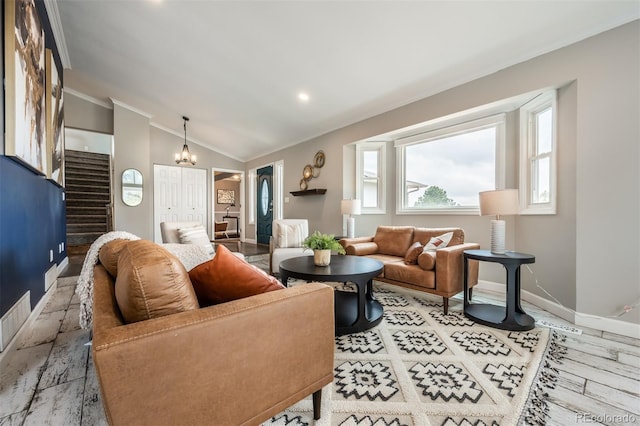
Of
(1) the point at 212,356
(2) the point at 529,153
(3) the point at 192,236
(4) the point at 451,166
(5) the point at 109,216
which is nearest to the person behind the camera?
(1) the point at 212,356

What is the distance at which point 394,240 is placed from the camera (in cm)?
354

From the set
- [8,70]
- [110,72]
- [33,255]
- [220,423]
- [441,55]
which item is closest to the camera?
[220,423]

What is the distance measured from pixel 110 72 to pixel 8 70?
358 centimetres

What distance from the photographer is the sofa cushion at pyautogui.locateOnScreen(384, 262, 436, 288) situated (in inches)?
101

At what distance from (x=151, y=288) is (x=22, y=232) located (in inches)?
91.0

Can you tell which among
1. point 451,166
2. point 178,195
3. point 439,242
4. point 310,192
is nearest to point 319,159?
point 310,192

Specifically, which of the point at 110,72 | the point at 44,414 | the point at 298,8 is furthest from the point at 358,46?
the point at 110,72

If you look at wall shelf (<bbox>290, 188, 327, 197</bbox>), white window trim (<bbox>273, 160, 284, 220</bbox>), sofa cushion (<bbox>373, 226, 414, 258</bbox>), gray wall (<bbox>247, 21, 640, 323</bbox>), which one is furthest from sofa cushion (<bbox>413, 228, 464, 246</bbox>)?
white window trim (<bbox>273, 160, 284, 220</bbox>)

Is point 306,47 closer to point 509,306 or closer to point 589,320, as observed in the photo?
point 509,306

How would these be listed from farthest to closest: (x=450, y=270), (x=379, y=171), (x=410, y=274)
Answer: (x=379, y=171), (x=410, y=274), (x=450, y=270)

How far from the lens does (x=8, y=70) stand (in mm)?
1750

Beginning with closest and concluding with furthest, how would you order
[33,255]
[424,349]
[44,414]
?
1. [44,414]
2. [424,349]
3. [33,255]

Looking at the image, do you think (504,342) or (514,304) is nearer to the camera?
(504,342)

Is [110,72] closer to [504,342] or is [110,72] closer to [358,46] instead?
[358,46]
